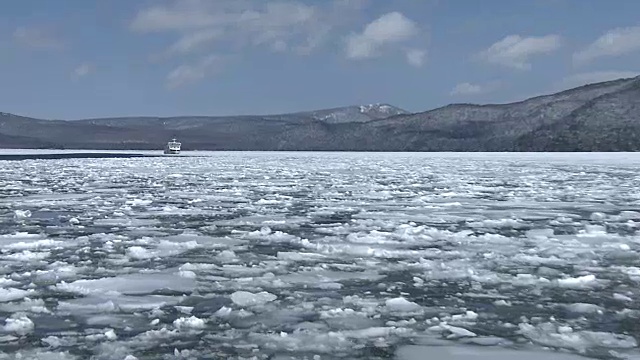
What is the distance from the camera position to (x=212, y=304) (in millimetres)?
5016

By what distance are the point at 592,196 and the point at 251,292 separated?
11.7 metres

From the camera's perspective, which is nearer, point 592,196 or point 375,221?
point 375,221

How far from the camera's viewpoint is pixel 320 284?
5723mm

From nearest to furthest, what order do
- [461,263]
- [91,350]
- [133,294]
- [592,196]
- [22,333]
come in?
[91,350] → [22,333] → [133,294] → [461,263] → [592,196]

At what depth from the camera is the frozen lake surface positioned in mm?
3986

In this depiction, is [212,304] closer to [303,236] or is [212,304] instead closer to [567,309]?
[567,309]

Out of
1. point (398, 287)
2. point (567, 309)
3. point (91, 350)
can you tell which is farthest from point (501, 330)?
point (91, 350)

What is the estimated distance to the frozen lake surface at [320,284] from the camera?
399 cm

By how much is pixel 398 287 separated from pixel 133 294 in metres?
2.31

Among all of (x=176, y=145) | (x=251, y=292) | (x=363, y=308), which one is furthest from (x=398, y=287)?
(x=176, y=145)

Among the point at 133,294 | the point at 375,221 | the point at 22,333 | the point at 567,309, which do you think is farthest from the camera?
the point at 375,221

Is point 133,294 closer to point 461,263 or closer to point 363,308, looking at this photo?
point 363,308

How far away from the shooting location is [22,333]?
4.16 m

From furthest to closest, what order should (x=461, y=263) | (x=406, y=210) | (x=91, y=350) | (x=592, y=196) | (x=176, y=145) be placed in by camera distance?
1. (x=176, y=145)
2. (x=592, y=196)
3. (x=406, y=210)
4. (x=461, y=263)
5. (x=91, y=350)
